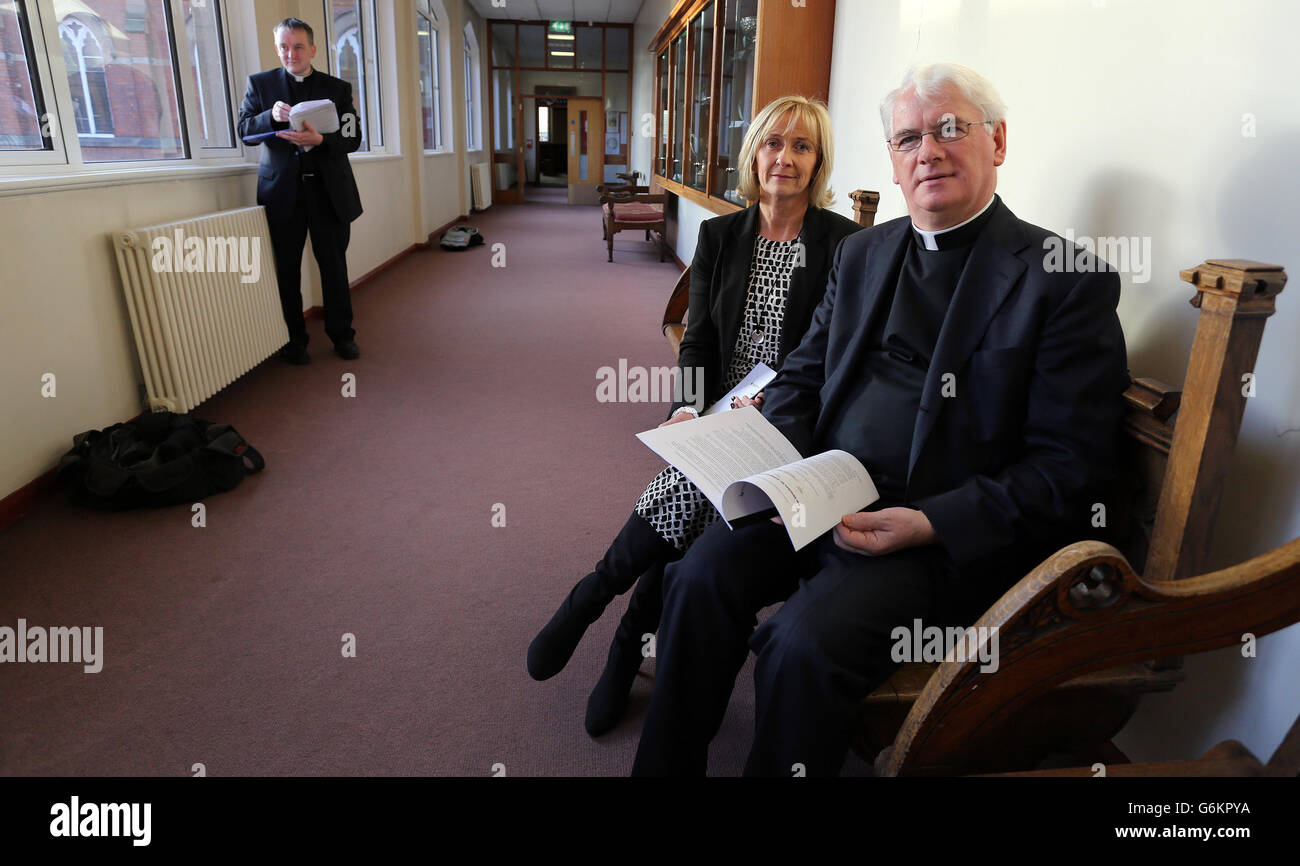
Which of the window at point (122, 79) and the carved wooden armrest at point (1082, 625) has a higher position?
the window at point (122, 79)

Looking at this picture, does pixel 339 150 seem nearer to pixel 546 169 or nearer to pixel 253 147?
pixel 253 147

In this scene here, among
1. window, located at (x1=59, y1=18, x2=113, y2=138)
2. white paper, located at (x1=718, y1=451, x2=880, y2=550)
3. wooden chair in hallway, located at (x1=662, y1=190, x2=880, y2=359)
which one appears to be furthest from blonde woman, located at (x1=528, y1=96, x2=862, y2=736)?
window, located at (x1=59, y1=18, x2=113, y2=138)

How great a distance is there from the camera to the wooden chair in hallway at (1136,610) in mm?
1052

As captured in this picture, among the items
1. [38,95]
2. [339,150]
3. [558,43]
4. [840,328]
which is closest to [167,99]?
[339,150]

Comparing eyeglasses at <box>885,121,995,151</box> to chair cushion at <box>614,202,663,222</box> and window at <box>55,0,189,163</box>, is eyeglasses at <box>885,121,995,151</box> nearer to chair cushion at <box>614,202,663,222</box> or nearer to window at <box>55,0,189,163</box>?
window at <box>55,0,189,163</box>

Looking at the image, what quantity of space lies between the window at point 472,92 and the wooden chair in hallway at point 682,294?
11.9m

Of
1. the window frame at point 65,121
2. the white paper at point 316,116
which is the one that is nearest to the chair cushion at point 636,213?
the white paper at point 316,116

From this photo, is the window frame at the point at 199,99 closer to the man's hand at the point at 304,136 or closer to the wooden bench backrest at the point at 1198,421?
the man's hand at the point at 304,136

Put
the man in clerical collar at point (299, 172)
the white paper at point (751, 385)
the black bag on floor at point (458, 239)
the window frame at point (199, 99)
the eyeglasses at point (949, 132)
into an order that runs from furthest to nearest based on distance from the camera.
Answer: the black bag on floor at point (458, 239)
the man in clerical collar at point (299, 172)
the window frame at point (199, 99)
the white paper at point (751, 385)
the eyeglasses at point (949, 132)

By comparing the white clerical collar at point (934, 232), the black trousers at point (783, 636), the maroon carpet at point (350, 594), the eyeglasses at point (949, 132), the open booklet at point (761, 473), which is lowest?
the maroon carpet at point (350, 594)

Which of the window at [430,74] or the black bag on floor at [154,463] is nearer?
the black bag on floor at [154,463]

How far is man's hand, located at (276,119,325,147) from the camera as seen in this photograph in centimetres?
414

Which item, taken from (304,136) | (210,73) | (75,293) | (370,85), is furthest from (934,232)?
(370,85)

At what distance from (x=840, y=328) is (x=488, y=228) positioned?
37.1ft
